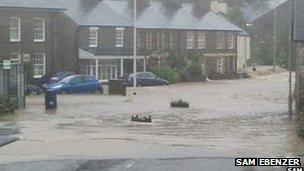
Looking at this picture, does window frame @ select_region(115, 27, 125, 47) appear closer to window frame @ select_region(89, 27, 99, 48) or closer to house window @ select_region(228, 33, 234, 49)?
window frame @ select_region(89, 27, 99, 48)

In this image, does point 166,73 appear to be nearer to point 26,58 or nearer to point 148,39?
point 148,39

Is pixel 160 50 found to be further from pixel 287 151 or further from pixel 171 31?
pixel 287 151

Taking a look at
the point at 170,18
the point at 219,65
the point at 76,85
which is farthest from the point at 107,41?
the point at 219,65

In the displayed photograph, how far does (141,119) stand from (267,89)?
29016 millimetres

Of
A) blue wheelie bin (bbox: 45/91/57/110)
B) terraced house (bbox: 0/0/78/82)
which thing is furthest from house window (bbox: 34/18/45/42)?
blue wheelie bin (bbox: 45/91/57/110)

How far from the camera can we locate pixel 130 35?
66.3 meters

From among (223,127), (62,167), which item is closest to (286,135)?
(223,127)

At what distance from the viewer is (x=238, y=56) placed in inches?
3578

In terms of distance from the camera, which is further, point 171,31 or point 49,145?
point 171,31

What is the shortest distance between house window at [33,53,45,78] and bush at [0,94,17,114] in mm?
23446

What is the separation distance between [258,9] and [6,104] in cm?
9766

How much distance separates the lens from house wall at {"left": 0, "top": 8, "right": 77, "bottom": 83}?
53469 millimetres

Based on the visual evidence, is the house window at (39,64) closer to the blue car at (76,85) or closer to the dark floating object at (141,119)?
the blue car at (76,85)

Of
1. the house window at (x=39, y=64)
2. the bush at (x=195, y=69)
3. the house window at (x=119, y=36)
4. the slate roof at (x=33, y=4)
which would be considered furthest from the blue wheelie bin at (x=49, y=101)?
the bush at (x=195, y=69)
